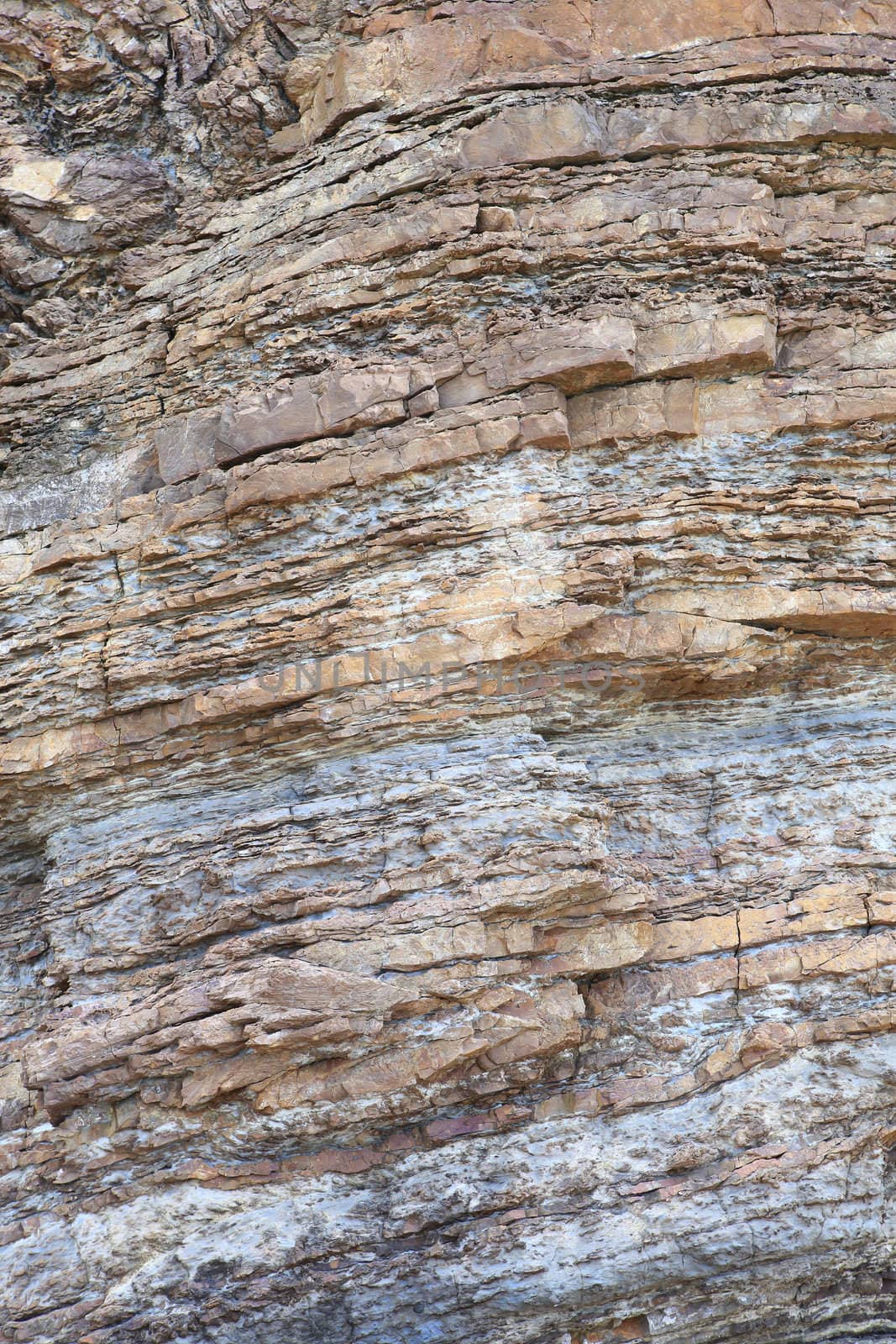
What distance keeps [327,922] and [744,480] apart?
4.18 metres

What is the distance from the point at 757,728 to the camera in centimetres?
697

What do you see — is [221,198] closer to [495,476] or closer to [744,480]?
[495,476]

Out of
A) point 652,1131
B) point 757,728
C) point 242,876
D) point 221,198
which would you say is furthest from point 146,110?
point 652,1131

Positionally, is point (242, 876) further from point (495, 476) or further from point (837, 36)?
point (837, 36)

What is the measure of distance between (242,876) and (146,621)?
6.98 ft

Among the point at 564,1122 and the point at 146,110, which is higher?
the point at 146,110

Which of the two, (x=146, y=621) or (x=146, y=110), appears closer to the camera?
(x=146, y=621)

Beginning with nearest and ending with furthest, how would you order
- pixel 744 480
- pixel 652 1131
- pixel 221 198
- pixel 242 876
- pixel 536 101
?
1. pixel 652 1131
2. pixel 242 876
3. pixel 744 480
4. pixel 536 101
5. pixel 221 198

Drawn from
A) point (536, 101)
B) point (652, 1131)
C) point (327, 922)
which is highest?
point (536, 101)

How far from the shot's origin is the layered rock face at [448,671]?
19.0 ft

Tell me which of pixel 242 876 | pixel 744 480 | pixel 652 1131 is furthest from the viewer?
pixel 744 480

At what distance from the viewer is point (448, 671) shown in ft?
21.8

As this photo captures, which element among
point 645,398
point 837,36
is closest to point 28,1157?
point 645,398

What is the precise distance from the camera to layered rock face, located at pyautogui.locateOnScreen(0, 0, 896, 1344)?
5.78m
